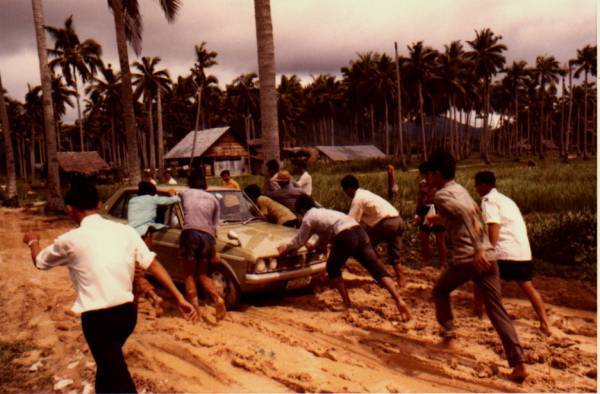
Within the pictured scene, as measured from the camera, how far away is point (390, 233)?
7.27 meters

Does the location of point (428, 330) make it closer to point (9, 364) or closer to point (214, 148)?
point (9, 364)

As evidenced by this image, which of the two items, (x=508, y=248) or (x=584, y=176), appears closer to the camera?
(x=508, y=248)

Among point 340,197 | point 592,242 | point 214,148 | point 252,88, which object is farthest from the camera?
Answer: point 252,88

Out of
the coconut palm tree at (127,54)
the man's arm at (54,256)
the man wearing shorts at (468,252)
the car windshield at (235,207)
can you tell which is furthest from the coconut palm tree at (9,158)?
the man wearing shorts at (468,252)

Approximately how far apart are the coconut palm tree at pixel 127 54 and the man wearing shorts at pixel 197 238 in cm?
1062

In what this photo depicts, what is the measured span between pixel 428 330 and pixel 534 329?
128 cm

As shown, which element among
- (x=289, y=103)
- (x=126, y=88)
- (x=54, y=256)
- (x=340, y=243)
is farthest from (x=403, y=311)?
(x=289, y=103)

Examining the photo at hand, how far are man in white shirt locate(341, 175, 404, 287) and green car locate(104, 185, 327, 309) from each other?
0.90 metres

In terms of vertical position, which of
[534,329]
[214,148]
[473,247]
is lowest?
[534,329]

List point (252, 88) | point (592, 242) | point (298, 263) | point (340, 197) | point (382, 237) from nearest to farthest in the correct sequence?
point (298, 263) < point (382, 237) < point (592, 242) < point (340, 197) < point (252, 88)

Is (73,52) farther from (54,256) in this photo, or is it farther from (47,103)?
(54,256)

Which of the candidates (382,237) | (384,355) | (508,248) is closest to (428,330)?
(384,355)

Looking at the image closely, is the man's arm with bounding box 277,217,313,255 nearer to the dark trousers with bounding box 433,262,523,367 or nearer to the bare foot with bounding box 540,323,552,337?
the dark trousers with bounding box 433,262,523,367

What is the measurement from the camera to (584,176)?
757 inches
